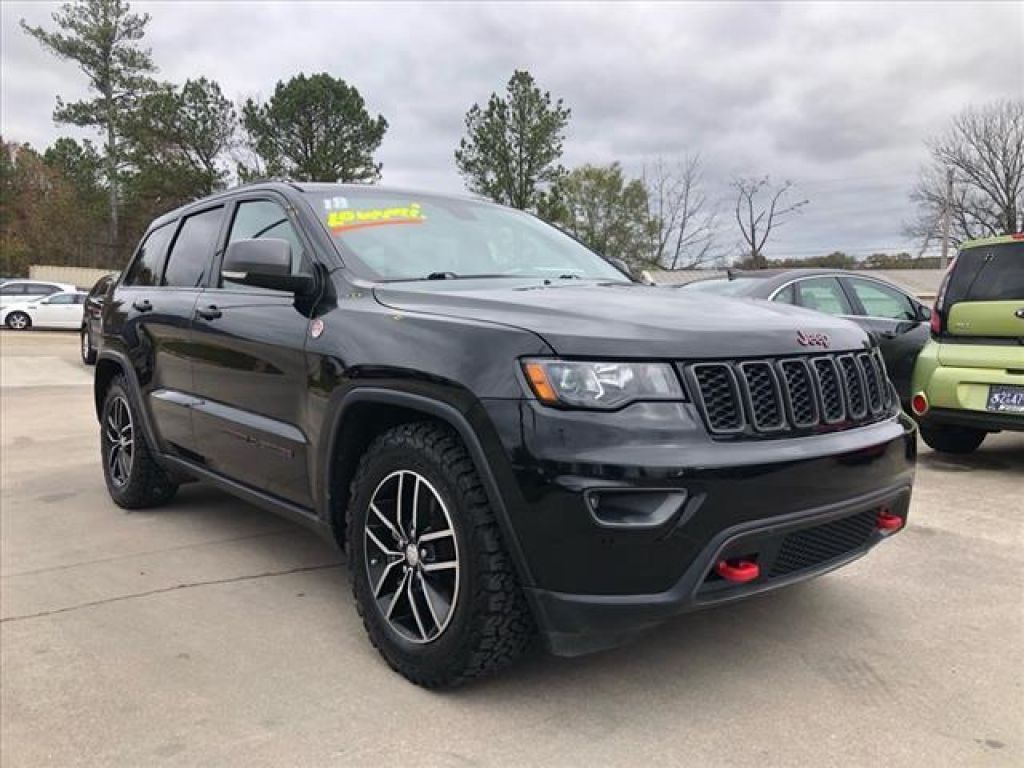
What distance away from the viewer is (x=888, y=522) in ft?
9.58

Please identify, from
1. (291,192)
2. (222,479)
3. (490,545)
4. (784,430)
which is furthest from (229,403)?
(784,430)

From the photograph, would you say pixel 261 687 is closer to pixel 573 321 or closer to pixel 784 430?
pixel 573 321

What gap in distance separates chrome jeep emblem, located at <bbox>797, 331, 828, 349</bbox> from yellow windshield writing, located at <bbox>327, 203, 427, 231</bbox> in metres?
1.75

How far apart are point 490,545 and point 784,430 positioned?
36.9 inches

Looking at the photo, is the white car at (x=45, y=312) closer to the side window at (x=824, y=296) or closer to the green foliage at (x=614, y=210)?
the side window at (x=824, y=296)

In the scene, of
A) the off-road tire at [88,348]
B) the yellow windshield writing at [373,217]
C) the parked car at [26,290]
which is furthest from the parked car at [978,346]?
the parked car at [26,290]

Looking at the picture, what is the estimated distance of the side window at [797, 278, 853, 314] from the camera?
6722mm

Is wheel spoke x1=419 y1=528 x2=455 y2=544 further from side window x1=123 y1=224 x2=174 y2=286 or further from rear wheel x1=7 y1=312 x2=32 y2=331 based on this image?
rear wheel x1=7 y1=312 x2=32 y2=331

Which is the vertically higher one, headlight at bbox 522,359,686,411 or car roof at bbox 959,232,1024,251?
car roof at bbox 959,232,1024,251

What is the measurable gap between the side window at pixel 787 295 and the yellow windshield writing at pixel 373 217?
368 cm

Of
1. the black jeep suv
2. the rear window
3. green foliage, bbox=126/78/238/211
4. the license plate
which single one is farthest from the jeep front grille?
green foliage, bbox=126/78/238/211

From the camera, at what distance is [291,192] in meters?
3.66

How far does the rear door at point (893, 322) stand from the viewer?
6898 millimetres

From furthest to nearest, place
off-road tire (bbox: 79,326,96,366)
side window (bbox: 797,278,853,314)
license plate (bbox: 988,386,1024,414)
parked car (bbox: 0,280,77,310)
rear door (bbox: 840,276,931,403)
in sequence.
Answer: parked car (bbox: 0,280,77,310)
off-road tire (bbox: 79,326,96,366)
rear door (bbox: 840,276,931,403)
side window (bbox: 797,278,853,314)
license plate (bbox: 988,386,1024,414)
